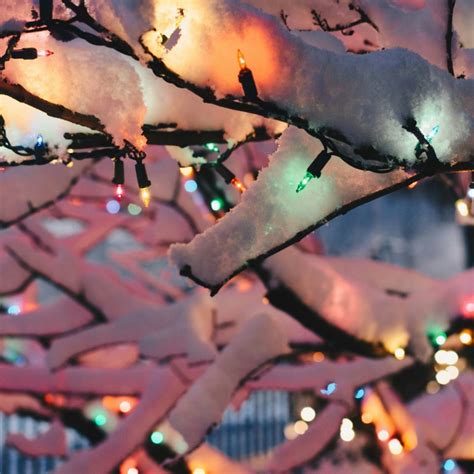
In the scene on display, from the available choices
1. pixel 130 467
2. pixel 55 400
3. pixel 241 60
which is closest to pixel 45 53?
pixel 241 60

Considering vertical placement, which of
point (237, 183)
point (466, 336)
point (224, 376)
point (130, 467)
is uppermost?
point (237, 183)

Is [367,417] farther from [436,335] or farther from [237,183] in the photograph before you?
[237,183]

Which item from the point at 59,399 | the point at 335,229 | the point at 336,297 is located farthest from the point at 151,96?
the point at 335,229

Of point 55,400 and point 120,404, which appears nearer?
point 55,400

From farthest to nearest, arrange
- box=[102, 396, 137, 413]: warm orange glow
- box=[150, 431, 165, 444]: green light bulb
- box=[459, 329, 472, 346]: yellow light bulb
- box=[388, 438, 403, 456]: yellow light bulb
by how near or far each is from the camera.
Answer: box=[102, 396, 137, 413]: warm orange glow
box=[388, 438, 403, 456]: yellow light bulb
box=[150, 431, 165, 444]: green light bulb
box=[459, 329, 472, 346]: yellow light bulb

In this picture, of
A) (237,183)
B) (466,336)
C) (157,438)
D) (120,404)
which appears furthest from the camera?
(120,404)

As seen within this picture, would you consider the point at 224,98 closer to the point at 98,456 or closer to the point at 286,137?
the point at 286,137

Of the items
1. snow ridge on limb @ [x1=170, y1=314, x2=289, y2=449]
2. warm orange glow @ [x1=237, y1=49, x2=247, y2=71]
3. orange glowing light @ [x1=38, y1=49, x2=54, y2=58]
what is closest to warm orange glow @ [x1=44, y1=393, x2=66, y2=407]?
snow ridge on limb @ [x1=170, y1=314, x2=289, y2=449]

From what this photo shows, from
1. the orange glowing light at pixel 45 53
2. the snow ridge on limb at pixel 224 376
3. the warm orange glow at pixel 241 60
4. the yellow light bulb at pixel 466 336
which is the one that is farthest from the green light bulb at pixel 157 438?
the warm orange glow at pixel 241 60

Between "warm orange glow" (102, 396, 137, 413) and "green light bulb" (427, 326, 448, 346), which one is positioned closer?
"green light bulb" (427, 326, 448, 346)

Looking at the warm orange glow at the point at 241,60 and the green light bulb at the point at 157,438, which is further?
the green light bulb at the point at 157,438

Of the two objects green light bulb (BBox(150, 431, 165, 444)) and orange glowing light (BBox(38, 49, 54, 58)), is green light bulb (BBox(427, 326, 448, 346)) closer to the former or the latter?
green light bulb (BBox(150, 431, 165, 444))

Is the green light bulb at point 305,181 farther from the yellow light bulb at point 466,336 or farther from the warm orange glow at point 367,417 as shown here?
the warm orange glow at point 367,417

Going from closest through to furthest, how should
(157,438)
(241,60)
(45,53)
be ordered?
1. (241,60)
2. (45,53)
3. (157,438)
